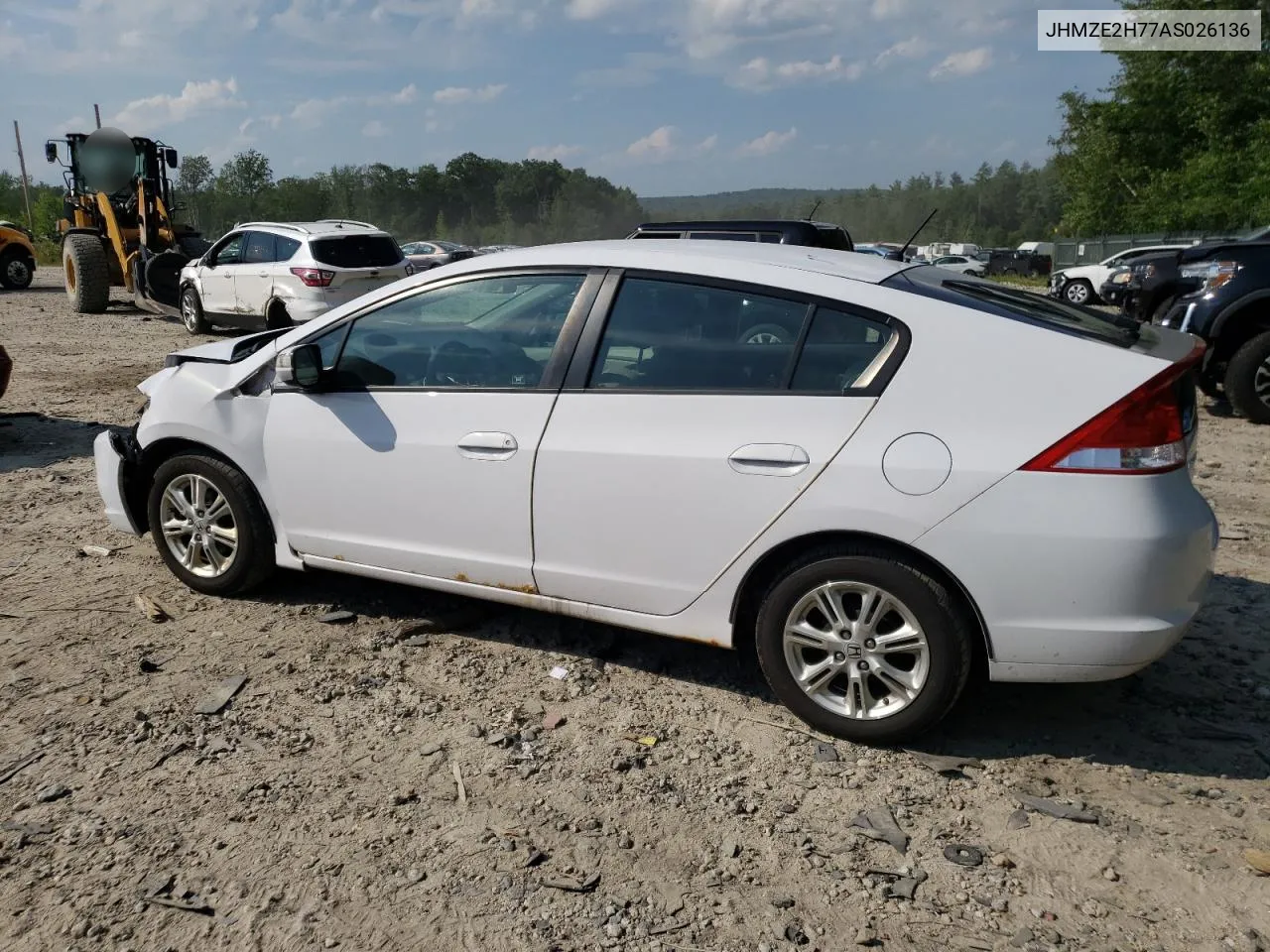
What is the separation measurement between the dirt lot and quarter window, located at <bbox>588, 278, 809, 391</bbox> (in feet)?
4.08

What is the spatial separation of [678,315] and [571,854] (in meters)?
1.87

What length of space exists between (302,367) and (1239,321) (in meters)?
8.09

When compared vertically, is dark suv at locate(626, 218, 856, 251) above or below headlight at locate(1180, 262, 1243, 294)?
above

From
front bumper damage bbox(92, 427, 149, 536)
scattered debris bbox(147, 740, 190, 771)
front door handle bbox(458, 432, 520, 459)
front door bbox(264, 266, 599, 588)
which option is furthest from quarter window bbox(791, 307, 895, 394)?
front bumper damage bbox(92, 427, 149, 536)

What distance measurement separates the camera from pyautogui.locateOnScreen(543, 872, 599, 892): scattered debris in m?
2.85

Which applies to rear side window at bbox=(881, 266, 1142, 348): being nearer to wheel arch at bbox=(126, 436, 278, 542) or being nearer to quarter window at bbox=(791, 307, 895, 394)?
quarter window at bbox=(791, 307, 895, 394)

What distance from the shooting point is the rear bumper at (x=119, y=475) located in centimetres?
493

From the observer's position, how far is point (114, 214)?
1862 cm

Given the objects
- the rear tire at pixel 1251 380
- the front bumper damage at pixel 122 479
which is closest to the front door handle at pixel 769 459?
the front bumper damage at pixel 122 479

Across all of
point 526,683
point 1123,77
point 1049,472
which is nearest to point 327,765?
point 526,683

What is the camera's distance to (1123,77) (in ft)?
133

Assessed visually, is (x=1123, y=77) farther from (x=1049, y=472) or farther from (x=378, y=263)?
(x=1049, y=472)

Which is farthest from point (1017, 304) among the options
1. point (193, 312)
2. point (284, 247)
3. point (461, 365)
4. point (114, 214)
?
point (114, 214)

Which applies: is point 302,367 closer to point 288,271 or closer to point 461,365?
point 461,365
